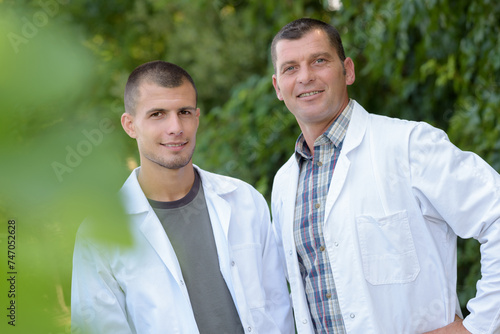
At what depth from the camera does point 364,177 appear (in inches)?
74.7

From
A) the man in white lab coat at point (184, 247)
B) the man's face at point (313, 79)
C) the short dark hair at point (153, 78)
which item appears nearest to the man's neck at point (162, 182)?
the man in white lab coat at point (184, 247)

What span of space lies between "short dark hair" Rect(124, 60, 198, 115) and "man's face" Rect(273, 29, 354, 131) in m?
0.38

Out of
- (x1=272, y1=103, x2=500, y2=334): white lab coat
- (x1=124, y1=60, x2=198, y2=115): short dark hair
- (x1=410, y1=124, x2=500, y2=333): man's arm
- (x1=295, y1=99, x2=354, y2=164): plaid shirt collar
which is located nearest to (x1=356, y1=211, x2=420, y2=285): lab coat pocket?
(x1=272, y1=103, x2=500, y2=334): white lab coat

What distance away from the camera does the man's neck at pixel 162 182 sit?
1981 millimetres

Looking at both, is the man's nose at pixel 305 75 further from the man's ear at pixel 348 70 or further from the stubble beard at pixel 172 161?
the stubble beard at pixel 172 161

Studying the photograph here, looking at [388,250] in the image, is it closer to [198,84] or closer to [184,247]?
[184,247]

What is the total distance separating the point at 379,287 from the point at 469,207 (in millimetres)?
375

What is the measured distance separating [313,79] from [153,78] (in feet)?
1.85

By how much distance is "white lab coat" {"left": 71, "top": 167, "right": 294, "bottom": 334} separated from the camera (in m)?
1.72

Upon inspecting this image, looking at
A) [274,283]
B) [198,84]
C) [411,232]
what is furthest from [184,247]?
[198,84]

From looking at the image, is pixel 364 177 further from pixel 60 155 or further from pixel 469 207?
pixel 60 155

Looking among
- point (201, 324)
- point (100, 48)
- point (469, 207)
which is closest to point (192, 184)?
point (201, 324)

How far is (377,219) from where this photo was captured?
5.96 ft

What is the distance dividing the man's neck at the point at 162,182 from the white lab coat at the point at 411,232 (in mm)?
530
